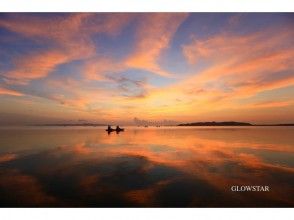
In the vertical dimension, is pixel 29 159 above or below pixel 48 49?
below

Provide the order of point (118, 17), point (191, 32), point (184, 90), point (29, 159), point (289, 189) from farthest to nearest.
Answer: point (184, 90)
point (29, 159)
point (191, 32)
point (118, 17)
point (289, 189)

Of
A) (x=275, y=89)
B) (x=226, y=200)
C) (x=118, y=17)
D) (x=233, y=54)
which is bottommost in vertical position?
(x=226, y=200)

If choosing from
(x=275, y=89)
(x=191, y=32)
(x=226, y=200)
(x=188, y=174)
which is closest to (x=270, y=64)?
(x=275, y=89)

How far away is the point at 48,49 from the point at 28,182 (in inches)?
144

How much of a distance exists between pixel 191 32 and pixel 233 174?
3.54m

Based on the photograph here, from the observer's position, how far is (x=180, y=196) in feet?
19.5

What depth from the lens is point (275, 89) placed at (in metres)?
9.75

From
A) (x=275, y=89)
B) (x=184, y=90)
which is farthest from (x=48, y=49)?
(x=275, y=89)

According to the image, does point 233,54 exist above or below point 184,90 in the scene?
above

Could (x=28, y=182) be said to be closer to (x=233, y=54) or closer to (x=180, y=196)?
(x=180, y=196)

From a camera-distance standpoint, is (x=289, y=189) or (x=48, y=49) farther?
(x=48, y=49)

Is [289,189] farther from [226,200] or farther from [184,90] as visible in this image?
[184,90]

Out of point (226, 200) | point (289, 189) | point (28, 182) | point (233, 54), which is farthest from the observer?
point (233, 54)

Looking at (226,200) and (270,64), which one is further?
(270,64)
